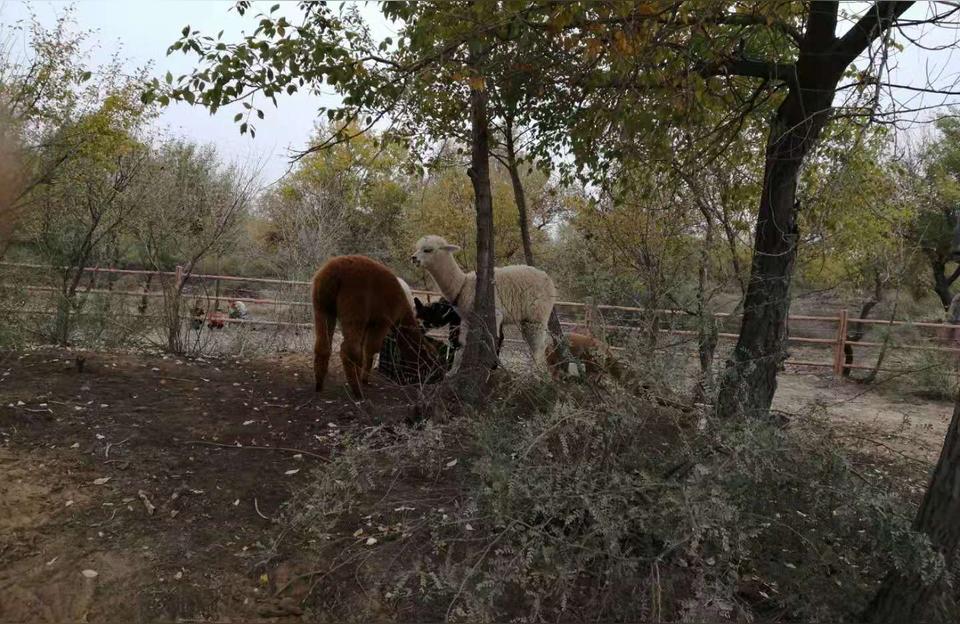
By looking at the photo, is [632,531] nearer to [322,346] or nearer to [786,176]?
[786,176]

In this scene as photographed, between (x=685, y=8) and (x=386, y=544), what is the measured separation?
4201 millimetres

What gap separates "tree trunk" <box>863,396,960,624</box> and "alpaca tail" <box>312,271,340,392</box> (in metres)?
4.78

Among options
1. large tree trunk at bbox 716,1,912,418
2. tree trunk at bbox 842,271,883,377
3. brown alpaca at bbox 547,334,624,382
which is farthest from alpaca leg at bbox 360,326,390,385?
tree trunk at bbox 842,271,883,377

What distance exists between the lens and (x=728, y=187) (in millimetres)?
6137

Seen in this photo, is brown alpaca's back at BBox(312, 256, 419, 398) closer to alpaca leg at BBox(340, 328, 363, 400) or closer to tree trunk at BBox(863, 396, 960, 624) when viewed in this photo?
alpaca leg at BBox(340, 328, 363, 400)

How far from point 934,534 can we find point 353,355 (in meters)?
4.55

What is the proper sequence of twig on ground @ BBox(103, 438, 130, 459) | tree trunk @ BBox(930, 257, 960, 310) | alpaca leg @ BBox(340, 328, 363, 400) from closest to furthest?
twig on ground @ BBox(103, 438, 130, 459), alpaca leg @ BBox(340, 328, 363, 400), tree trunk @ BBox(930, 257, 960, 310)

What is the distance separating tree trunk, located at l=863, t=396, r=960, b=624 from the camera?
2514mm

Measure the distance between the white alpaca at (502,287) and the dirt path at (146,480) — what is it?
1.51 m

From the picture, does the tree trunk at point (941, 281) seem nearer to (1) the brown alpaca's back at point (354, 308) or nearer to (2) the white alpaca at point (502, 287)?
(2) the white alpaca at point (502, 287)

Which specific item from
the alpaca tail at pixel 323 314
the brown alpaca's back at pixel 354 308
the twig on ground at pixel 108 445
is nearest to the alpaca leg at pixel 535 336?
the brown alpaca's back at pixel 354 308

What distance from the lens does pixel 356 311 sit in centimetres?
580

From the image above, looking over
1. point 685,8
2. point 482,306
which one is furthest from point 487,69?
point 482,306

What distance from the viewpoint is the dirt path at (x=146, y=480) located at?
9.62 feet
